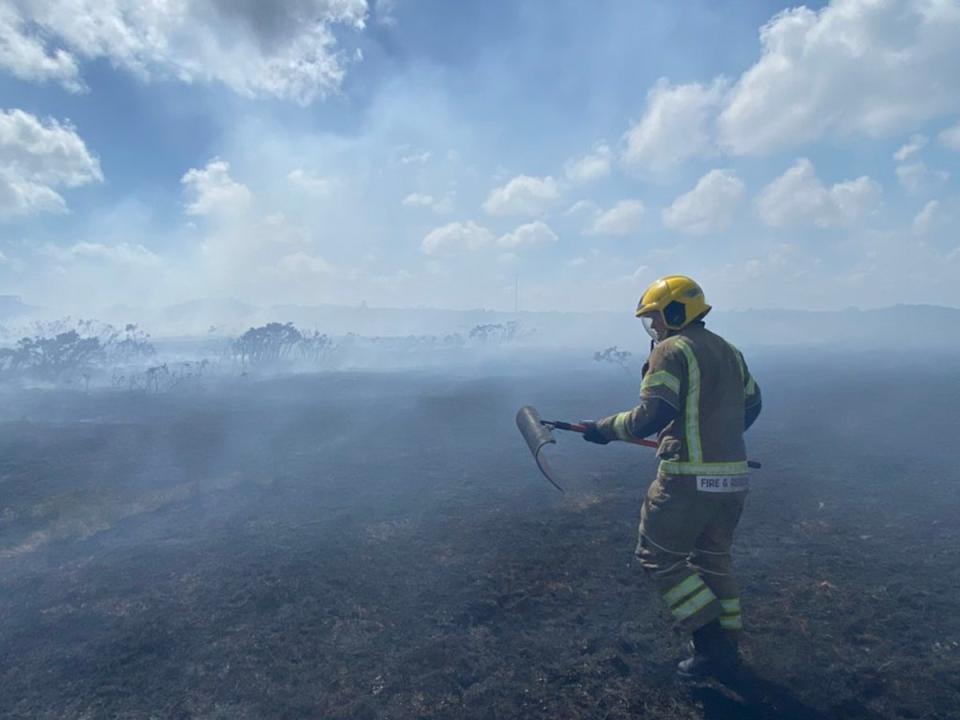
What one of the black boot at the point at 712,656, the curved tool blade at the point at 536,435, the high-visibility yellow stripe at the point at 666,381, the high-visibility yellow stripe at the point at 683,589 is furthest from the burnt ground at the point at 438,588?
the high-visibility yellow stripe at the point at 666,381

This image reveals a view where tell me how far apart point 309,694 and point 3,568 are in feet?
19.6

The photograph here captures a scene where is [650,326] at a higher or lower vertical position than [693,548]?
higher

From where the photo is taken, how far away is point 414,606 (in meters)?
5.56

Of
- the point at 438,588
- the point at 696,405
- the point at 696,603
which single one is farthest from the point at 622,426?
the point at 438,588

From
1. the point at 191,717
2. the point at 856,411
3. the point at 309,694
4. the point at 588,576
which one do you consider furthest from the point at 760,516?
the point at 856,411

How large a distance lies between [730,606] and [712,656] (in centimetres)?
39

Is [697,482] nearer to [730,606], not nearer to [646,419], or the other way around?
[646,419]

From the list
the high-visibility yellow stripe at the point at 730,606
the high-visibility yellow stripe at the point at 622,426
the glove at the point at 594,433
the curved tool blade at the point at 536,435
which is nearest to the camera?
the high-visibility yellow stripe at the point at 730,606

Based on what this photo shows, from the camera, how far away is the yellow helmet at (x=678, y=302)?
14.6ft

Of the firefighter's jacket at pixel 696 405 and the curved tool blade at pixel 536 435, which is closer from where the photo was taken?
the firefighter's jacket at pixel 696 405

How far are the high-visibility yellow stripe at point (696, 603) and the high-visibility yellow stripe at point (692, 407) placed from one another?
992 mm

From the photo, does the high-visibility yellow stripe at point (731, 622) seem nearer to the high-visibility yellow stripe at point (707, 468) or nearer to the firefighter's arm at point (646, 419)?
the high-visibility yellow stripe at point (707, 468)

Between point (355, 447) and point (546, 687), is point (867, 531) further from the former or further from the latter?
point (355, 447)

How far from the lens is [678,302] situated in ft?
14.7
